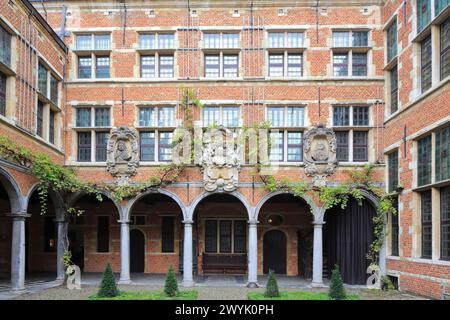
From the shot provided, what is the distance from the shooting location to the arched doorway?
1566 centimetres

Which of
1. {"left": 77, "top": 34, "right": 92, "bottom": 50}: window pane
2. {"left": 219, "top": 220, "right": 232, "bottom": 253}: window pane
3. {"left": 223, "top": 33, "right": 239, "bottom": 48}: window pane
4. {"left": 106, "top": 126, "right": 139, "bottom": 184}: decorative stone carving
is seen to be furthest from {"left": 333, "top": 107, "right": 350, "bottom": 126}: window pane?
{"left": 77, "top": 34, "right": 92, "bottom": 50}: window pane

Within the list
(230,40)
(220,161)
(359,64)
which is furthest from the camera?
(230,40)

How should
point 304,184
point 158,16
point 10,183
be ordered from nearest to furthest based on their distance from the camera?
point 10,183 → point 304,184 → point 158,16

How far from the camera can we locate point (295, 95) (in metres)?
16.5

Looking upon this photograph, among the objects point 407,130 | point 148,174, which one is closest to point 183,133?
point 148,174

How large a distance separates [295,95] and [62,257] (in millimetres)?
10291

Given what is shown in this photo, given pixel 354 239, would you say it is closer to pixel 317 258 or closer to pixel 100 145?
pixel 317 258

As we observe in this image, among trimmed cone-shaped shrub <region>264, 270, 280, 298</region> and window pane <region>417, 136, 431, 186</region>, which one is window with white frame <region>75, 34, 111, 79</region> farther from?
window pane <region>417, 136, 431, 186</region>

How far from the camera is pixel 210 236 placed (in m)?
19.1

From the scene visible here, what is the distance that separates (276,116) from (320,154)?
7.17 feet

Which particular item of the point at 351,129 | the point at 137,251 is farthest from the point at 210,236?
the point at 351,129

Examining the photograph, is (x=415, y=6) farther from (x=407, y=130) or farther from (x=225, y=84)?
(x=225, y=84)

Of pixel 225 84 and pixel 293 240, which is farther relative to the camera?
pixel 293 240

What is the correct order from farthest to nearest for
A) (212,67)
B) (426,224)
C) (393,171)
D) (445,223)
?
1. (212,67)
2. (393,171)
3. (426,224)
4. (445,223)
